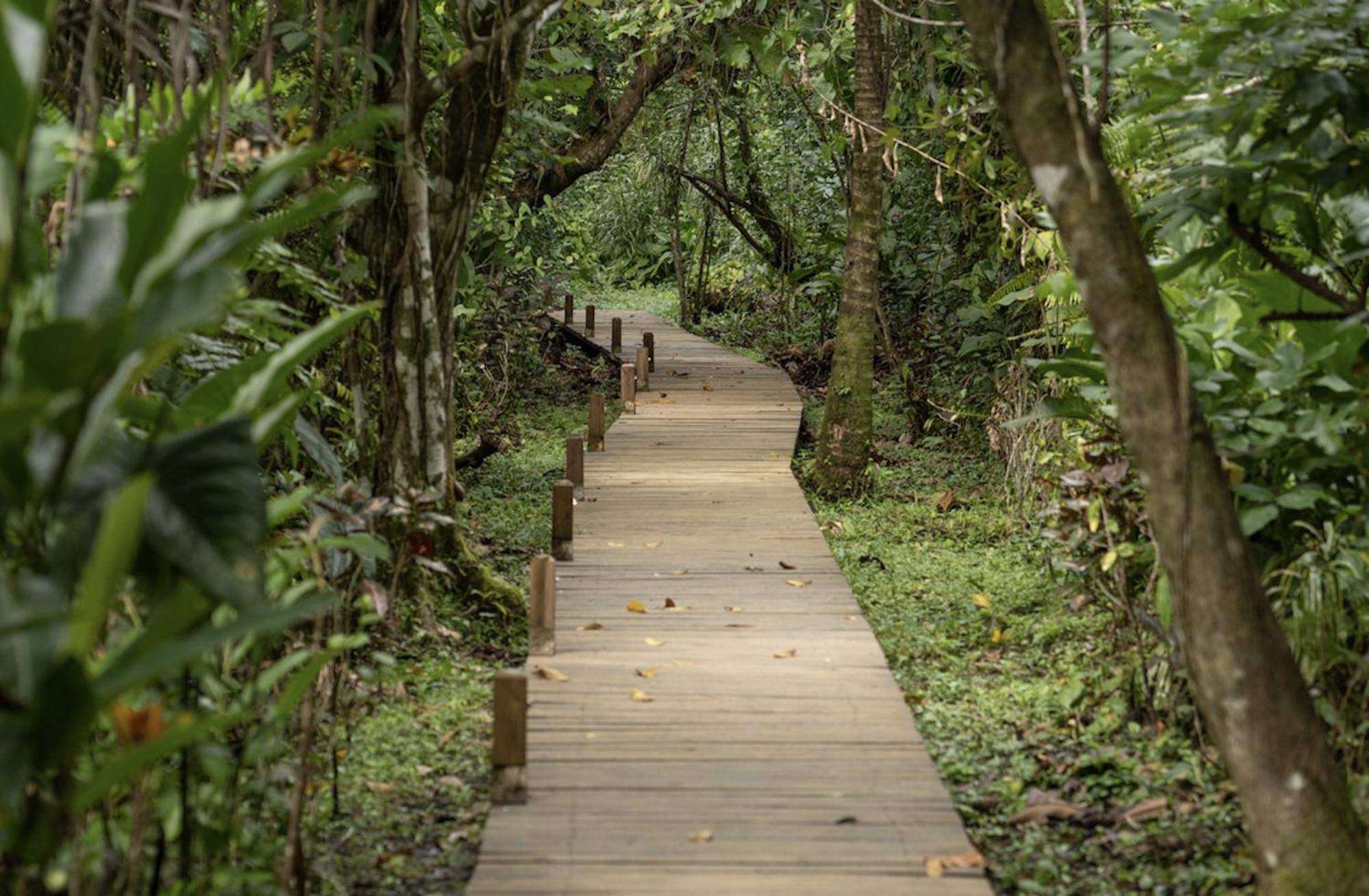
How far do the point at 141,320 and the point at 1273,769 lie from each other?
2.32 metres

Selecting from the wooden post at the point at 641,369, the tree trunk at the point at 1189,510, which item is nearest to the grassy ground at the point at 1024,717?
the tree trunk at the point at 1189,510

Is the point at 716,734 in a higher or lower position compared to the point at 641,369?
higher

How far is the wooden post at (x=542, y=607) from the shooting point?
5383 mm

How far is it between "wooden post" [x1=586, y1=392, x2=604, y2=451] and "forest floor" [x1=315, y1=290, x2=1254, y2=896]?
1.74 m

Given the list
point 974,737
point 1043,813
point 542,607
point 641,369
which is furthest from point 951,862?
point 641,369

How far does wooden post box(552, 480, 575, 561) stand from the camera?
23.2 ft

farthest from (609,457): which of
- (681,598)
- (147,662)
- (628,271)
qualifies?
(628,271)

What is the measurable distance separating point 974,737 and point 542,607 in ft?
5.51

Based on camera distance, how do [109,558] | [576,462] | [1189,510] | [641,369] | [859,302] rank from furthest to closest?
[641,369] → [859,302] → [576,462] → [1189,510] → [109,558]

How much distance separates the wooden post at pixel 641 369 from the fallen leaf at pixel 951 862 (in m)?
9.91

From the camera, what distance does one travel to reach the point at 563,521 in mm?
7156

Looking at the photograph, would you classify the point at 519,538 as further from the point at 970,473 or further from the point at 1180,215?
the point at 1180,215

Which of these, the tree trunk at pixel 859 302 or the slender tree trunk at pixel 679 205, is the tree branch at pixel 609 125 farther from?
the tree trunk at pixel 859 302

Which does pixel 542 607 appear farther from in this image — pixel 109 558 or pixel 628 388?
pixel 628 388
